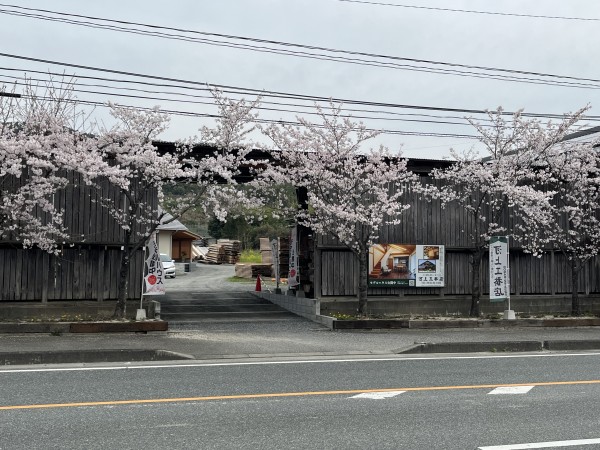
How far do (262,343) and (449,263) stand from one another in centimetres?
871

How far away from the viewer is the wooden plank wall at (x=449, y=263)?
750 inches

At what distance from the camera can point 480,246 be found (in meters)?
18.7

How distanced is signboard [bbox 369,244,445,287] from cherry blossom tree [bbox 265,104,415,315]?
1.12 metres

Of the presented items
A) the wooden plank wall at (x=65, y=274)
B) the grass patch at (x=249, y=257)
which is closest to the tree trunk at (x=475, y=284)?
the wooden plank wall at (x=65, y=274)

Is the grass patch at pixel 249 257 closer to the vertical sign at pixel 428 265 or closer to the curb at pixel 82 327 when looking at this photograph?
the vertical sign at pixel 428 265

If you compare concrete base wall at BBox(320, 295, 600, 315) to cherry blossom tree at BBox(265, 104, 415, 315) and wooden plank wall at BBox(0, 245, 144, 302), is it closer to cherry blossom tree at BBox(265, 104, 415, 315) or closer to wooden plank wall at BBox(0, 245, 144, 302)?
cherry blossom tree at BBox(265, 104, 415, 315)

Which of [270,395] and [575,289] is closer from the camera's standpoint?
[270,395]

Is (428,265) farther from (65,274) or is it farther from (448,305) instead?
(65,274)

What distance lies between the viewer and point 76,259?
16.8m

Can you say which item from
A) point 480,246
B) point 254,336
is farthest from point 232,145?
point 480,246

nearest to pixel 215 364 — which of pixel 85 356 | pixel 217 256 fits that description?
pixel 85 356

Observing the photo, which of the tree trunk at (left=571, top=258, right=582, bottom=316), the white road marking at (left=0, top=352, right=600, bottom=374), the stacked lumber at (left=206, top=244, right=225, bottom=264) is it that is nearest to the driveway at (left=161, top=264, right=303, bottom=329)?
the white road marking at (left=0, top=352, right=600, bottom=374)

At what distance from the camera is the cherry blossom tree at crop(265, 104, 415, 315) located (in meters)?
17.3

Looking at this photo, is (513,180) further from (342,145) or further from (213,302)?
(213,302)
